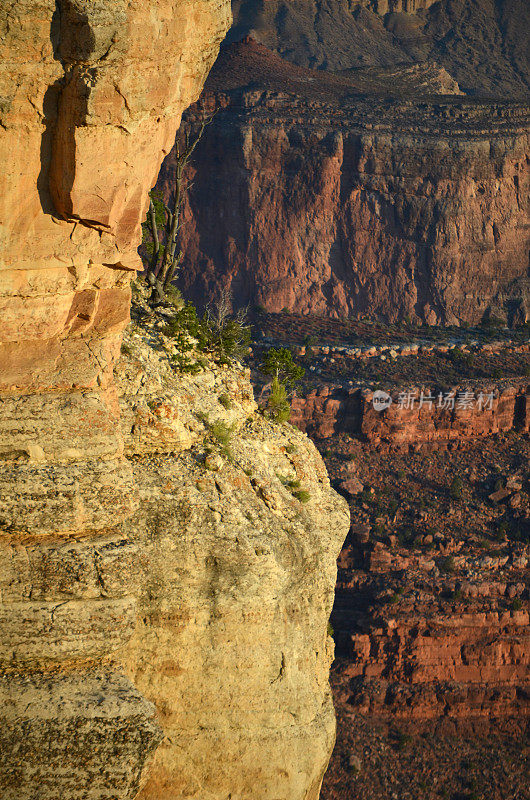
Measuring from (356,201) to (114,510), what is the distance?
89.5 m

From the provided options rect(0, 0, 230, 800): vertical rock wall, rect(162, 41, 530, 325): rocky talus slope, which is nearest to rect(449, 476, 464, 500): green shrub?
rect(162, 41, 530, 325): rocky talus slope

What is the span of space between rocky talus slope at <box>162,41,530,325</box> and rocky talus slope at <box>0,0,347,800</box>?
79.7 m

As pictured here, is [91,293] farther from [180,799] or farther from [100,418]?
[180,799]

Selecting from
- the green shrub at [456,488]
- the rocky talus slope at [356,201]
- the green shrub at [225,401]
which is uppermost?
the rocky talus slope at [356,201]

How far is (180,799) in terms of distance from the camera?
87.9ft

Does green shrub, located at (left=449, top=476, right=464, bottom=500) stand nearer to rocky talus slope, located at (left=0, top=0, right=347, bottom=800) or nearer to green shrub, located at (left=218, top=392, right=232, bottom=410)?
green shrub, located at (left=218, top=392, right=232, bottom=410)

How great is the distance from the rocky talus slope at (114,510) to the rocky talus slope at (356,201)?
79722 millimetres

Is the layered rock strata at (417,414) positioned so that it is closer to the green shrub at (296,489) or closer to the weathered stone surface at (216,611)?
the green shrub at (296,489)

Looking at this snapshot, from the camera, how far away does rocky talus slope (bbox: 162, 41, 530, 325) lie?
4205 inches

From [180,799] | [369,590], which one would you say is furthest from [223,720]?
[369,590]

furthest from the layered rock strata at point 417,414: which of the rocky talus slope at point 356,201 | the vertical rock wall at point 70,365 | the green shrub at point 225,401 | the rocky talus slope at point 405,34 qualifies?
the rocky talus slope at point 405,34

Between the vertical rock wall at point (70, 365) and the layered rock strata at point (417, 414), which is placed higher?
the vertical rock wall at point (70, 365)

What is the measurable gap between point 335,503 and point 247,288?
257 feet

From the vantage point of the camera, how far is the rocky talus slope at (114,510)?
22359 mm
